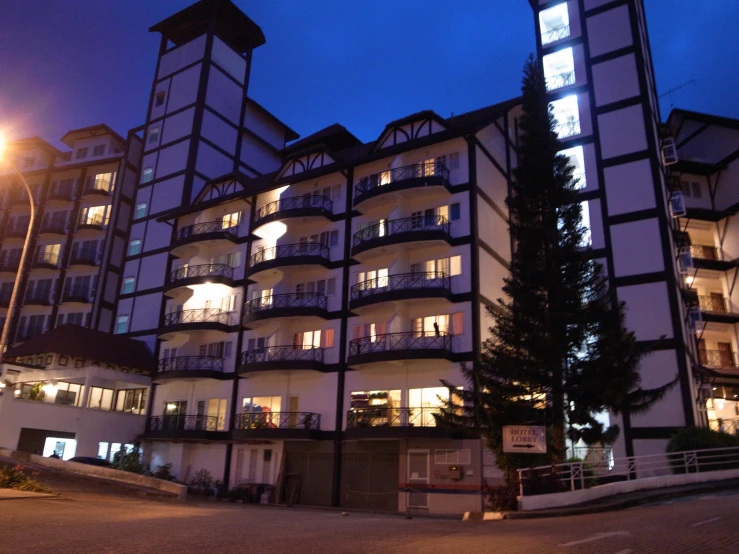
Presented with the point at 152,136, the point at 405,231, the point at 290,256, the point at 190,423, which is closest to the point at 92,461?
the point at 190,423

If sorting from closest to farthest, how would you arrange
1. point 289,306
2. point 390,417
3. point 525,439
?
point 525,439 < point 390,417 < point 289,306

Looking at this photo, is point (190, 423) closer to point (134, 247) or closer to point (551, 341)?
point (134, 247)

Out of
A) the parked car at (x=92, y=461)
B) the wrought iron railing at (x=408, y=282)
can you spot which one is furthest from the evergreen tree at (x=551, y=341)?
the parked car at (x=92, y=461)

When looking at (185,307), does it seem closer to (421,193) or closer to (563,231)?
(421,193)

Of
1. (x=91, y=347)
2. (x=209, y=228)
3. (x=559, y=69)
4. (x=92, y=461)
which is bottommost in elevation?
(x=92, y=461)

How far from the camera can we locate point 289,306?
35.4m

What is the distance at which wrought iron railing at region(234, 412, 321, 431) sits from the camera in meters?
32.9

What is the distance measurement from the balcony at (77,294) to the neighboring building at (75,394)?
883cm

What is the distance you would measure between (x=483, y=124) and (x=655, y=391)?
17449 millimetres

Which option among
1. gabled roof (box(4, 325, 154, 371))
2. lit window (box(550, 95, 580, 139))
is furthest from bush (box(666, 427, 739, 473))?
gabled roof (box(4, 325, 154, 371))

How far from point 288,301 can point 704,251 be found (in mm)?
29486

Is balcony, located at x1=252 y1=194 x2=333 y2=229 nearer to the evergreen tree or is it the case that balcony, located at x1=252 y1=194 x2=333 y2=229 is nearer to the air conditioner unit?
the evergreen tree

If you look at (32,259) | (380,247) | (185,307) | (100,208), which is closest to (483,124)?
(380,247)

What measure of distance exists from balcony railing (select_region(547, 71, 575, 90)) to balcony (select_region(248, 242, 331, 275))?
1872 cm
